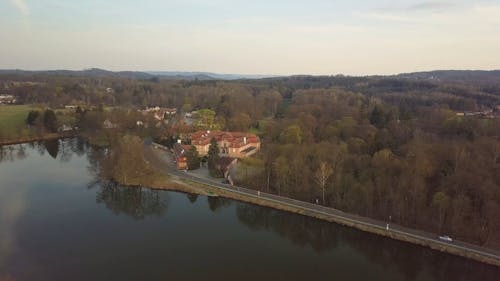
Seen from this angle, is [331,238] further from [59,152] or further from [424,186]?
[59,152]

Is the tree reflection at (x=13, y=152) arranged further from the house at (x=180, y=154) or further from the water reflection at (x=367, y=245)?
the water reflection at (x=367, y=245)

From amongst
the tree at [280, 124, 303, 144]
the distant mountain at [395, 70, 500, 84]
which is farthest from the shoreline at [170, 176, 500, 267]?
the distant mountain at [395, 70, 500, 84]

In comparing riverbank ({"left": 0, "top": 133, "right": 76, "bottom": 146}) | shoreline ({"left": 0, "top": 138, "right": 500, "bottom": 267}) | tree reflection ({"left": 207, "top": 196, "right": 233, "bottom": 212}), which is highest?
riverbank ({"left": 0, "top": 133, "right": 76, "bottom": 146})

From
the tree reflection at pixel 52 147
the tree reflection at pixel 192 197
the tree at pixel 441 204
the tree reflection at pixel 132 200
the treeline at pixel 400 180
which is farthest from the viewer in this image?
the tree reflection at pixel 52 147

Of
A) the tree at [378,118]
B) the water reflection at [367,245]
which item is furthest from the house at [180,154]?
the tree at [378,118]

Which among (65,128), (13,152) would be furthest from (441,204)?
(65,128)

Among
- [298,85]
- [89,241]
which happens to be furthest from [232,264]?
[298,85]

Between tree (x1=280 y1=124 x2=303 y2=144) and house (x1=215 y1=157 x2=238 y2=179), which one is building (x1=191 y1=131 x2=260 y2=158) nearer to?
house (x1=215 y1=157 x2=238 y2=179)
